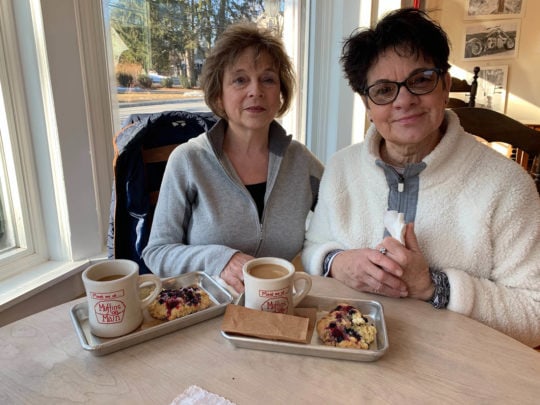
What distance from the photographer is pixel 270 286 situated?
0.77m

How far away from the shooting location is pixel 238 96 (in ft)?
4.27

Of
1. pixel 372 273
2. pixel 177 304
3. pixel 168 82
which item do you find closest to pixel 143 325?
pixel 177 304

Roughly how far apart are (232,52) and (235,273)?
70 centimetres

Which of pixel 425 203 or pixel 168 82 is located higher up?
pixel 168 82

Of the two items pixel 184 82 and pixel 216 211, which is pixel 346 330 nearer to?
pixel 216 211

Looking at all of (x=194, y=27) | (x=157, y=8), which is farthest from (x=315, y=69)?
(x=157, y=8)

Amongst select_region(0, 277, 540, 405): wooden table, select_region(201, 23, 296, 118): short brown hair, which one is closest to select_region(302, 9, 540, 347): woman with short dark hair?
select_region(0, 277, 540, 405): wooden table

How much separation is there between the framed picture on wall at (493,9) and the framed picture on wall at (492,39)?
5 cm

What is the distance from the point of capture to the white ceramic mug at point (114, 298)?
28.5 inches

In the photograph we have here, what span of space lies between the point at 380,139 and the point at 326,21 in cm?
147

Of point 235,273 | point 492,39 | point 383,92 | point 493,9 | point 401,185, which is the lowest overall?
point 235,273

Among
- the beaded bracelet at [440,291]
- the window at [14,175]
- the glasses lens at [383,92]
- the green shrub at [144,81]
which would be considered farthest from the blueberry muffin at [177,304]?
the green shrub at [144,81]

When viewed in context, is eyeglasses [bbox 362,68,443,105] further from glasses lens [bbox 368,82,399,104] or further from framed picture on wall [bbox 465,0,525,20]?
framed picture on wall [bbox 465,0,525,20]

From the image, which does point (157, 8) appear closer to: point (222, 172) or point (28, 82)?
point (28, 82)
